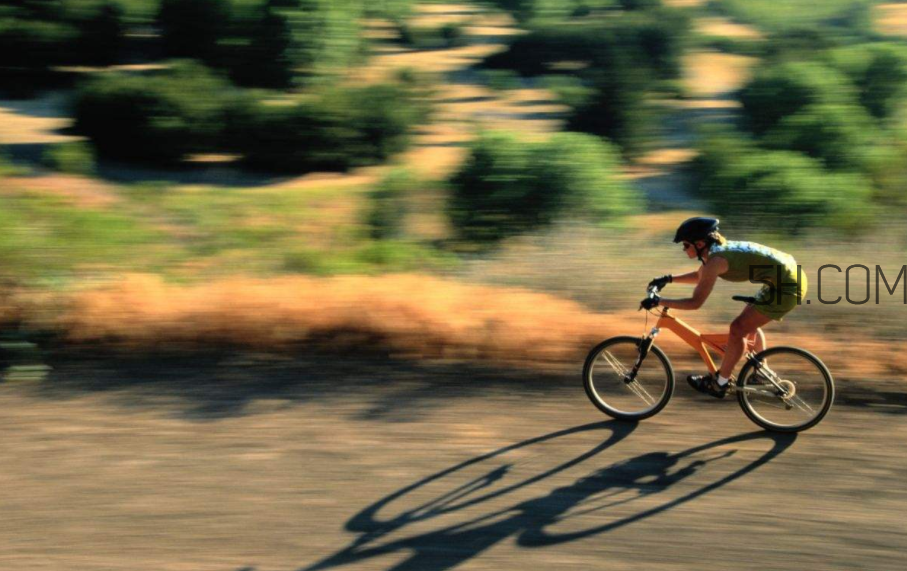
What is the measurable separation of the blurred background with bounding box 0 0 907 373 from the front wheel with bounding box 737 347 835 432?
140 centimetres

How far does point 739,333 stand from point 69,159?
27027mm

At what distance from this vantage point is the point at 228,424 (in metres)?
7.68

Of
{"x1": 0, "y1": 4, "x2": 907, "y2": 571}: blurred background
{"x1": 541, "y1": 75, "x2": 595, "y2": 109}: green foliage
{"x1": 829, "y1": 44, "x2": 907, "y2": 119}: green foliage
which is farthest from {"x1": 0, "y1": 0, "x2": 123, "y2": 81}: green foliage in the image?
{"x1": 829, "y1": 44, "x2": 907, "y2": 119}: green foliage

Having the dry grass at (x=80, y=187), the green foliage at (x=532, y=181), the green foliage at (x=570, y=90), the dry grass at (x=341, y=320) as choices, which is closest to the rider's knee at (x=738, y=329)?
the dry grass at (x=341, y=320)

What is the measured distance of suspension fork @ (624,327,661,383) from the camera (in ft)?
24.7

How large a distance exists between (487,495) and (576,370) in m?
2.15

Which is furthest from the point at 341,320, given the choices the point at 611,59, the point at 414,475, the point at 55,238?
the point at 611,59

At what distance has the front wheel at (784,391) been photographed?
7.25 meters

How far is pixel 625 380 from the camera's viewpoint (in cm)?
771

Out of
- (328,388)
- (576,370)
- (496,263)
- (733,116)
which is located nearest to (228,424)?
→ (328,388)

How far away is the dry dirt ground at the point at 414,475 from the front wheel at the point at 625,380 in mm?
148

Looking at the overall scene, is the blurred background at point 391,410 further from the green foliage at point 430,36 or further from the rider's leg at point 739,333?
the green foliage at point 430,36

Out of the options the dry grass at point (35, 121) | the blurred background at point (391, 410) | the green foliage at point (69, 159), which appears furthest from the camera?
the dry grass at point (35, 121)

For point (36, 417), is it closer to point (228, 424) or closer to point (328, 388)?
point (228, 424)
